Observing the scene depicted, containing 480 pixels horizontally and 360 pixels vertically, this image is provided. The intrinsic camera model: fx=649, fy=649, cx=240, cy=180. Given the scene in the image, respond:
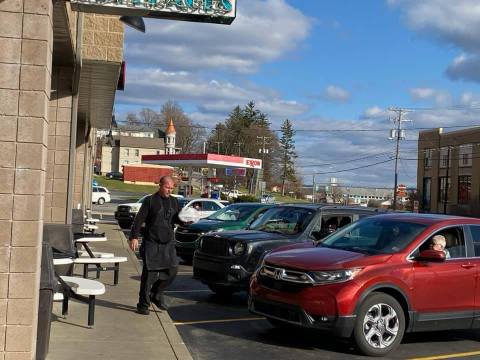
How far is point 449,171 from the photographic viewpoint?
246ft

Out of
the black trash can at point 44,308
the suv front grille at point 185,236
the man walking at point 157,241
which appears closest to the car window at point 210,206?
the suv front grille at point 185,236

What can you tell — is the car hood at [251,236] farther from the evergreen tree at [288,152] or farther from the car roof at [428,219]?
the evergreen tree at [288,152]

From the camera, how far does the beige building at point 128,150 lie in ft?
454

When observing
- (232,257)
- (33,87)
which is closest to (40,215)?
(33,87)

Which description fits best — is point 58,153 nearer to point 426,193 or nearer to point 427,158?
point 427,158

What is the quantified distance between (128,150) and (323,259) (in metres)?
133

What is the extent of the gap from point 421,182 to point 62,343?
7857 cm

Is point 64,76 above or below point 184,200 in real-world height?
above

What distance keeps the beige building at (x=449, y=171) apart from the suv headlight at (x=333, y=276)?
6221cm

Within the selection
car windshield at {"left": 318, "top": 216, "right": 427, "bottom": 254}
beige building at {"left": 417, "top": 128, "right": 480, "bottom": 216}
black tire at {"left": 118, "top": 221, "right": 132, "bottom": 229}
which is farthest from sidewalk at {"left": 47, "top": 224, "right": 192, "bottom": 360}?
beige building at {"left": 417, "top": 128, "right": 480, "bottom": 216}

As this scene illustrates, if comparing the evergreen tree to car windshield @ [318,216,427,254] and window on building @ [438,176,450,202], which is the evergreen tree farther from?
car windshield @ [318,216,427,254]

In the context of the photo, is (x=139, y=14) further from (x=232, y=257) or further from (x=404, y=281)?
(x=232, y=257)

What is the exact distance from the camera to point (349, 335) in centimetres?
730

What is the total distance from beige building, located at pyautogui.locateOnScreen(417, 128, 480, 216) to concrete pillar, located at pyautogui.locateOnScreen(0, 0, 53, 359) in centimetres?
6527
